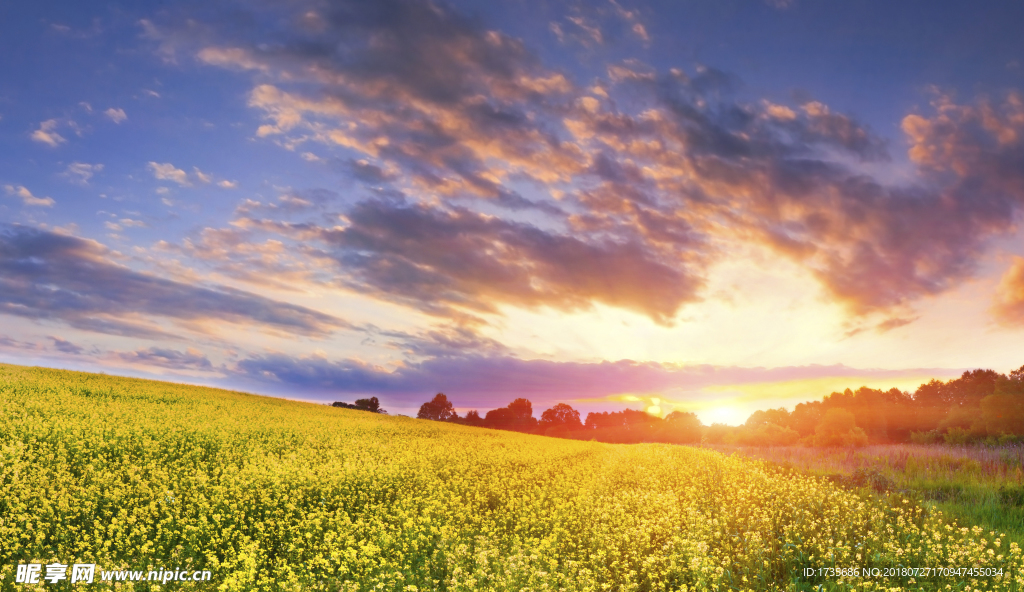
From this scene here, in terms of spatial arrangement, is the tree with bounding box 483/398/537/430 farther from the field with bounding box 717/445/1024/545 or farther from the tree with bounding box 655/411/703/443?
the field with bounding box 717/445/1024/545

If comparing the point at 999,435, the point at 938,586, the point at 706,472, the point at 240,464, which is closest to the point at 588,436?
the point at 999,435

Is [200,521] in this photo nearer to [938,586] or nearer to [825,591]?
[825,591]

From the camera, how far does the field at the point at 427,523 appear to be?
299 inches

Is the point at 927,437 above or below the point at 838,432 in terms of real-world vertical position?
above

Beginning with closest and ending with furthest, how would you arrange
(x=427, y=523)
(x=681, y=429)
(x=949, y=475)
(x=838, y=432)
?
1. (x=427, y=523)
2. (x=949, y=475)
3. (x=838, y=432)
4. (x=681, y=429)

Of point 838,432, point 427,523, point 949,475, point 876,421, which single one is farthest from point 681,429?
point 427,523

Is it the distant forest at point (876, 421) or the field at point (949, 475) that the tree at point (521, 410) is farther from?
the field at point (949, 475)

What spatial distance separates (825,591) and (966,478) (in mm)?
10853

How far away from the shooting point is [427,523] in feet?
32.2

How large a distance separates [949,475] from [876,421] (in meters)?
27.7

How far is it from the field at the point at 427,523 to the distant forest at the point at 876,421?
642 inches

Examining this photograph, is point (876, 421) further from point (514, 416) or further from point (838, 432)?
point (514, 416)

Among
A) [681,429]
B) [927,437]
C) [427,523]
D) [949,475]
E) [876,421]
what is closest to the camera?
[427,523]

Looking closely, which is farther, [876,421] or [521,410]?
[521,410]
